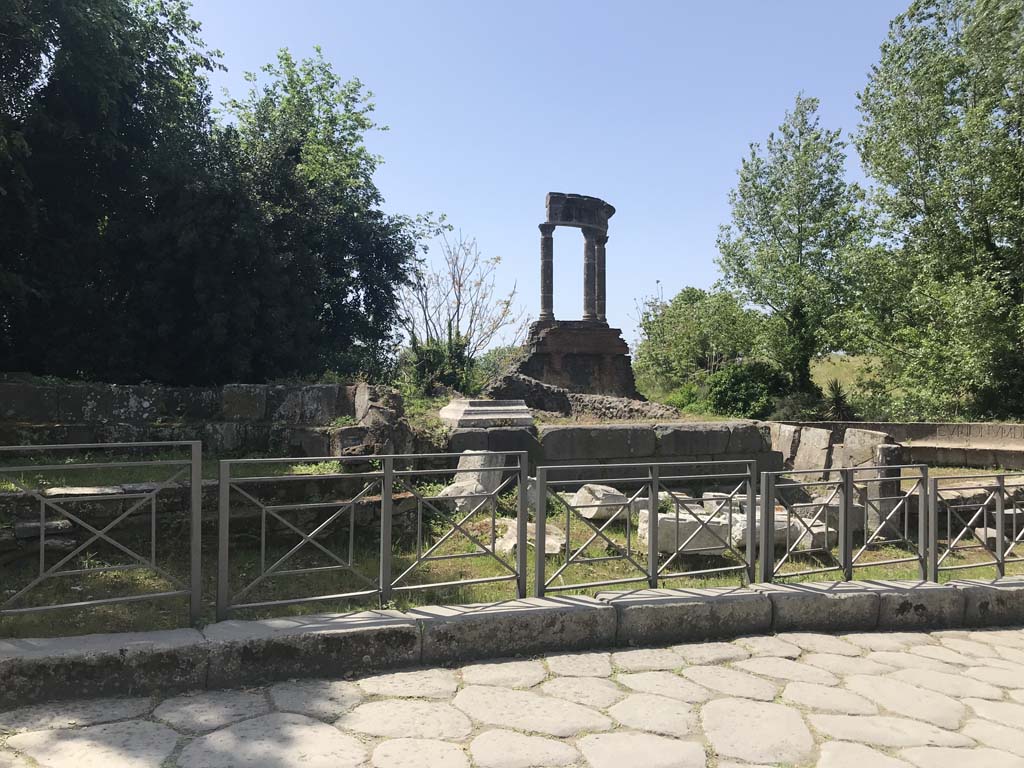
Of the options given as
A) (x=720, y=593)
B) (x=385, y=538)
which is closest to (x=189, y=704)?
(x=385, y=538)

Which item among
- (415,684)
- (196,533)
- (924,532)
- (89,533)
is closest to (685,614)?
(415,684)

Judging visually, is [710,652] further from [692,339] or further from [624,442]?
[692,339]

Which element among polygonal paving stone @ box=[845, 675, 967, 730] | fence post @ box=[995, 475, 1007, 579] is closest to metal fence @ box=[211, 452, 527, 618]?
polygonal paving stone @ box=[845, 675, 967, 730]

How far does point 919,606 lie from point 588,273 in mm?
18617

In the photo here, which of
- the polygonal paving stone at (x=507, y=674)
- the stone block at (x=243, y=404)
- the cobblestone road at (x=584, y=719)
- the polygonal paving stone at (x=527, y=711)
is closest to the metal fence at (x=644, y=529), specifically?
the polygonal paving stone at (x=507, y=674)

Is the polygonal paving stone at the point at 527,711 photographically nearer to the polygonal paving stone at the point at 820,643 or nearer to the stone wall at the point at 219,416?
the polygonal paving stone at the point at 820,643

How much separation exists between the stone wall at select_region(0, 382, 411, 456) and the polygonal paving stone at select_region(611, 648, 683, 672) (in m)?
3.51

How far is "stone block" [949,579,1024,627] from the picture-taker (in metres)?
4.85

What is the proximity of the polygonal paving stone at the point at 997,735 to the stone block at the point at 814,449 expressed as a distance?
7.89 meters

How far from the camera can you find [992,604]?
490 cm

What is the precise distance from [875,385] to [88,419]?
721 inches

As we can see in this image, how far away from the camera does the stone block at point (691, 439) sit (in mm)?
9297

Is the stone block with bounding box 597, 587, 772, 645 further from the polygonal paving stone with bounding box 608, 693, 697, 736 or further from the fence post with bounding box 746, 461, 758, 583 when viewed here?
the polygonal paving stone with bounding box 608, 693, 697, 736

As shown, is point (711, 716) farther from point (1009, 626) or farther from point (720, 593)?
point (1009, 626)
